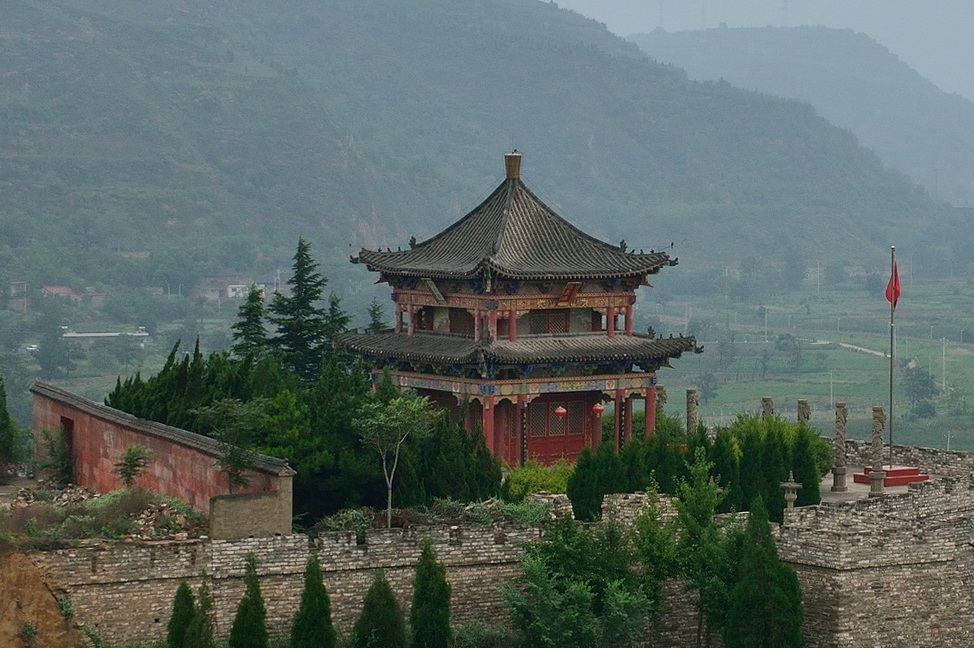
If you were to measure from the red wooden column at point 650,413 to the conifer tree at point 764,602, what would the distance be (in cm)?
1051

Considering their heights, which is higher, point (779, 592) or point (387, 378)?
point (387, 378)

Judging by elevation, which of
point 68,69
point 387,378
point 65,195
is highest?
point 68,69

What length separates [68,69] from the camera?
186m

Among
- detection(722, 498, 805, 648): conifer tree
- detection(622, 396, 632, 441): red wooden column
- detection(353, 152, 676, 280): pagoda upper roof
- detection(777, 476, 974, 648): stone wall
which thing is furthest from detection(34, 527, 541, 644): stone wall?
detection(622, 396, 632, 441): red wooden column

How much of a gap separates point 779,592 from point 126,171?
145407mm

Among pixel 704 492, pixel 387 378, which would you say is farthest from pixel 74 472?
pixel 704 492

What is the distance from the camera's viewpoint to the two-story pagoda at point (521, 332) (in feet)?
129

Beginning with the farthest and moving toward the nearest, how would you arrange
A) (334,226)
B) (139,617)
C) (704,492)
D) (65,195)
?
(334,226) → (65,195) → (704,492) → (139,617)

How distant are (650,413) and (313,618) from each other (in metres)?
14.3

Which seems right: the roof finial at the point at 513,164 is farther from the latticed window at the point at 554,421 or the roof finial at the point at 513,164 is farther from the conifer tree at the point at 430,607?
the conifer tree at the point at 430,607

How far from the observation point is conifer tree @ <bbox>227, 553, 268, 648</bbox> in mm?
28250

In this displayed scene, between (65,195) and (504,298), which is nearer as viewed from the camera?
(504,298)

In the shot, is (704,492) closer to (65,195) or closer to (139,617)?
(139,617)

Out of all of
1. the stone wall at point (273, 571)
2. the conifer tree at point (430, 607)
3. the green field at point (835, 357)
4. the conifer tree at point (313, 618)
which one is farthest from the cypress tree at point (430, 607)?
the green field at point (835, 357)
